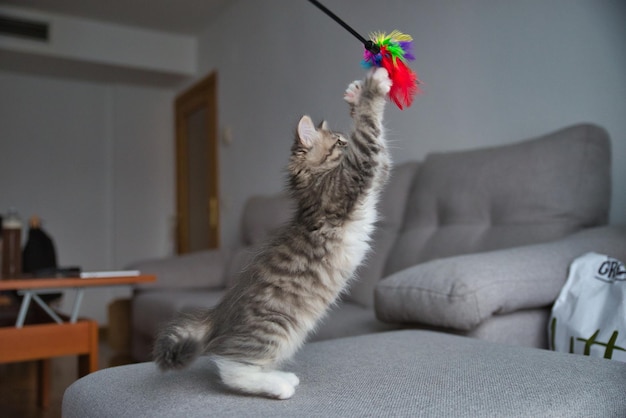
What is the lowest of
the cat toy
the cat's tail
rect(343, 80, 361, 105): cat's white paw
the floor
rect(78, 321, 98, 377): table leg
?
the floor

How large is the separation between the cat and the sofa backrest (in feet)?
3.64

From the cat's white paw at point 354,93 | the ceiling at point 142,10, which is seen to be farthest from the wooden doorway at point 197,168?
the cat's white paw at point 354,93

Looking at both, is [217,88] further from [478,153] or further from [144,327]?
[478,153]

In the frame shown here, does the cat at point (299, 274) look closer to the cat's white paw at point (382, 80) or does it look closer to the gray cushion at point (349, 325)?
the cat's white paw at point (382, 80)

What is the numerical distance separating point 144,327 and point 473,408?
2724 mm

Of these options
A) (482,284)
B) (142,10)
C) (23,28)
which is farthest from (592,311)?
(23,28)

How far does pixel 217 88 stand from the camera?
5.07m

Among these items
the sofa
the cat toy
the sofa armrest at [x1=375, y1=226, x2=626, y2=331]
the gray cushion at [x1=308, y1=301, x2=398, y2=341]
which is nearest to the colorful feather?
the cat toy

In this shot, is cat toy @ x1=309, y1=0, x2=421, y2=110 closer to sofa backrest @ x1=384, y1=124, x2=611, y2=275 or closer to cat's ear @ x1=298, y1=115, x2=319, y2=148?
cat's ear @ x1=298, y1=115, x2=319, y2=148

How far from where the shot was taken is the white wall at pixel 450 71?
2.13 meters

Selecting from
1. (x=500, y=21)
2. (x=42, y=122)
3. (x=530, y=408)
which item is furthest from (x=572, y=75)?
(x=42, y=122)

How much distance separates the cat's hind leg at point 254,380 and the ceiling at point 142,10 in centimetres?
427

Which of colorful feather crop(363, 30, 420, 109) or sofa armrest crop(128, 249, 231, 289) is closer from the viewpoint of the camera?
colorful feather crop(363, 30, 420, 109)

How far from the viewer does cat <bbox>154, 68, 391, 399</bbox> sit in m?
0.92
